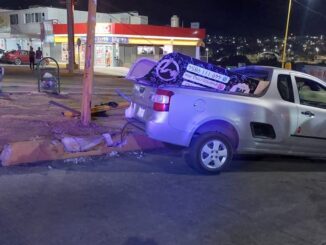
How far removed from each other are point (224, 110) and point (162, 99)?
102cm

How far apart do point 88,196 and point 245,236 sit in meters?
2.17

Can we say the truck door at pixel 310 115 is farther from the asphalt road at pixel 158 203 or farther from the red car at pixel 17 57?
the red car at pixel 17 57

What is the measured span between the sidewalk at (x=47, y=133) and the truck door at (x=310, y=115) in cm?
273

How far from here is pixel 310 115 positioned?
763 cm

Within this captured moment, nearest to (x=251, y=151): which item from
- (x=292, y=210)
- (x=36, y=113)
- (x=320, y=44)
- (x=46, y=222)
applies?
(x=292, y=210)

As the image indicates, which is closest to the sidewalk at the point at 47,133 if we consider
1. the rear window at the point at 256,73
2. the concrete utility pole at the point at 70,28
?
the rear window at the point at 256,73

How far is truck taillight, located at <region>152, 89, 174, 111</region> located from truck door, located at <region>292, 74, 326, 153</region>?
91.0 inches

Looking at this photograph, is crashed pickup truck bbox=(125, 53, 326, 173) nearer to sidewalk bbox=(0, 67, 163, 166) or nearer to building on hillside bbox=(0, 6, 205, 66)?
sidewalk bbox=(0, 67, 163, 166)

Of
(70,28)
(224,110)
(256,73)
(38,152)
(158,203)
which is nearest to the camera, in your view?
(158,203)

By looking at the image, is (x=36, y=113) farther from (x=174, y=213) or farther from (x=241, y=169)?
(x=174, y=213)

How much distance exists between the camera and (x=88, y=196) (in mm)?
5887

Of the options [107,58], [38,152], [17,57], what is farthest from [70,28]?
[38,152]

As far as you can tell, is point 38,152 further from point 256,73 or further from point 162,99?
point 256,73

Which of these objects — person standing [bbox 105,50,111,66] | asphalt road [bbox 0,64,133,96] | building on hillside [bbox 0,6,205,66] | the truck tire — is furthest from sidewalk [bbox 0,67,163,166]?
person standing [bbox 105,50,111,66]
